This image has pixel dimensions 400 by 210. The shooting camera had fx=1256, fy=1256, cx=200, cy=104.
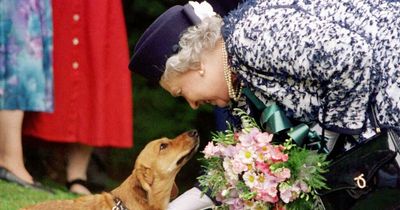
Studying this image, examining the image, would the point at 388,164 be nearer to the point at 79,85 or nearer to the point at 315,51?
the point at 315,51

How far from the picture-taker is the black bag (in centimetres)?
355

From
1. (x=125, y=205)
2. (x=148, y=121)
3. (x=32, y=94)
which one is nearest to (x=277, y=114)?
(x=125, y=205)

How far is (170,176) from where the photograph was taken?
542 centimetres

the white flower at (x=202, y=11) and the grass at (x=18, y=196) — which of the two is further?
the grass at (x=18, y=196)

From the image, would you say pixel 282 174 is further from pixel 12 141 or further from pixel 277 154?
pixel 12 141

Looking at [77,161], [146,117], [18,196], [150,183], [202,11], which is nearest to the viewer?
[202,11]

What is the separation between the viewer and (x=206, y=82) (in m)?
3.87

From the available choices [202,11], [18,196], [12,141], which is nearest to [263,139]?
[202,11]

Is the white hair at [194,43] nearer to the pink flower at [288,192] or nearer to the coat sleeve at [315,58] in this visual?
the coat sleeve at [315,58]

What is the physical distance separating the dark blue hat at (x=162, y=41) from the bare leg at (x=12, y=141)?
2474mm

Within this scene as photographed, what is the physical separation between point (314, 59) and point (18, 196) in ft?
9.86

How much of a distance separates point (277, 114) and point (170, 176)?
1746 millimetres

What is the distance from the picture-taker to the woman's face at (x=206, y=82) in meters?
3.84

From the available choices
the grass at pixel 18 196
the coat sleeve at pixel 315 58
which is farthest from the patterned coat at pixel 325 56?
the grass at pixel 18 196
